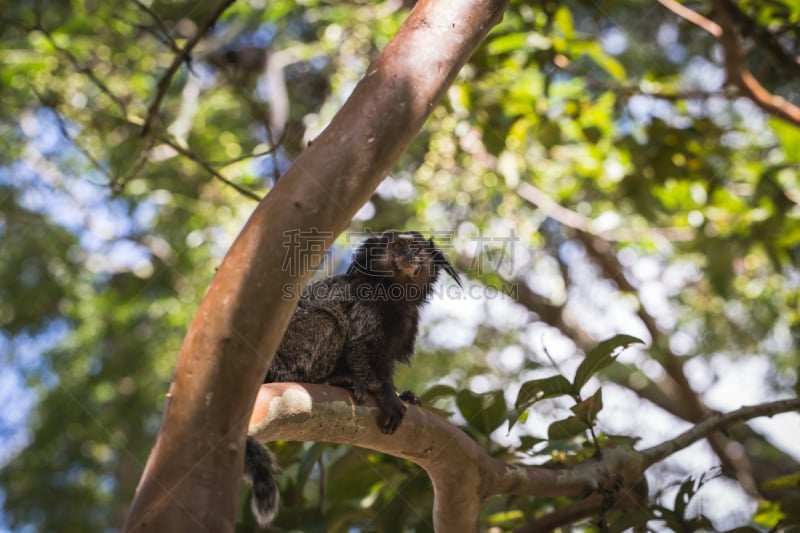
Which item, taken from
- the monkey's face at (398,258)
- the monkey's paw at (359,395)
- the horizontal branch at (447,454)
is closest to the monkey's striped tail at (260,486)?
the horizontal branch at (447,454)

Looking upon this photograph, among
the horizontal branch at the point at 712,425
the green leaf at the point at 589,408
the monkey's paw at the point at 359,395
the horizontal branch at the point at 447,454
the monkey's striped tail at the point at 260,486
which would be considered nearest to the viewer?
the horizontal branch at the point at 447,454

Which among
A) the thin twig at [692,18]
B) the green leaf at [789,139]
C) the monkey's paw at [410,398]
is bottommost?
the monkey's paw at [410,398]

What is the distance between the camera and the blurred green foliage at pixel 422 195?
5367 millimetres

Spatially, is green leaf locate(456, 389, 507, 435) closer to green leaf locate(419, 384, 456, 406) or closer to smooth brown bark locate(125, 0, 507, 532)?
green leaf locate(419, 384, 456, 406)

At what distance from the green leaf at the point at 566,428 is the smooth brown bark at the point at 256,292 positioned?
1592 millimetres

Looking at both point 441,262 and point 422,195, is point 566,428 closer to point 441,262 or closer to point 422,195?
point 441,262

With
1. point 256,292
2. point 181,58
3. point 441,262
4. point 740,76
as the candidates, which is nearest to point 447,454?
point 256,292

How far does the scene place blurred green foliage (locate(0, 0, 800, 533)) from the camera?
5.37 m

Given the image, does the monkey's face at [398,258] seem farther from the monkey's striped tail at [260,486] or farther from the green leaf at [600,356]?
the monkey's striped tail at [260,486]

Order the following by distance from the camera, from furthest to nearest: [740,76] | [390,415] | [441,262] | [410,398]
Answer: [740,76], [441,262], [410,398], [390,415]

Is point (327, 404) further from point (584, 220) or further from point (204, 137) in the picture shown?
point (204, 137)

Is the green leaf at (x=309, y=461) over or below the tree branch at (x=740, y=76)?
below

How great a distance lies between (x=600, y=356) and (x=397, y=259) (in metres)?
1.22

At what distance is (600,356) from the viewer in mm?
3279
